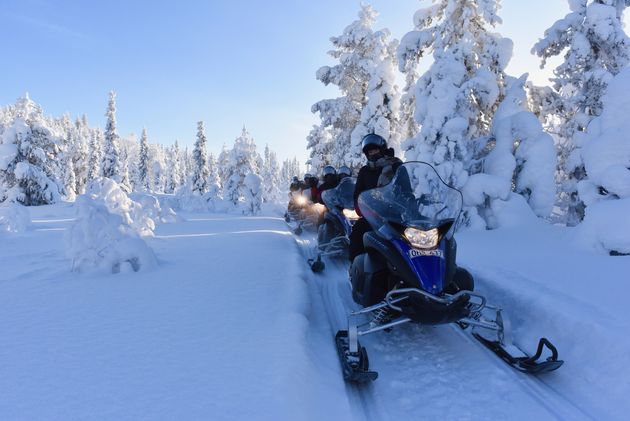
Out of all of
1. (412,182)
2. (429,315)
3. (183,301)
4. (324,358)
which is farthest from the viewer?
(183,301)

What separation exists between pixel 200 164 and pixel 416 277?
151 ft

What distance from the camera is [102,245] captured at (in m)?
6.77

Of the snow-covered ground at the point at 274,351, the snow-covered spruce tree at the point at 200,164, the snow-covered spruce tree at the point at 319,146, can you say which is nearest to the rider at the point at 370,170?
the snow-covered ground at the point at 274,351

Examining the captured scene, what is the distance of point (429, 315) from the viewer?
3.47 metres

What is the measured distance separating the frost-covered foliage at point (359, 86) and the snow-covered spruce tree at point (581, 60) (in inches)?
289

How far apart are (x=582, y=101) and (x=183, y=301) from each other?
44.4 ft

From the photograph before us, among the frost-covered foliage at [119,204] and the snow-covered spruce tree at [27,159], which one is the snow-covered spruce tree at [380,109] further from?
the snow-covered spruce tree at [27,159]

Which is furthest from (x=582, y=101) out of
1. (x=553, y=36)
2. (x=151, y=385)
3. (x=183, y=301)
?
(x=151, y=385)

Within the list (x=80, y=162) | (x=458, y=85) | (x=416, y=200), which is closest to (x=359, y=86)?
(x=458, y=85)

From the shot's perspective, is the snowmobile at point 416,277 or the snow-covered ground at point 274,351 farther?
the snowmobile at point 416,277

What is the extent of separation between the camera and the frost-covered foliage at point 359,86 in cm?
1898

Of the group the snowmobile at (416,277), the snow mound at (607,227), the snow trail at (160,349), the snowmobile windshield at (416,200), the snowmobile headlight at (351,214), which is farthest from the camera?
the snowmobile headlight at (351,214)

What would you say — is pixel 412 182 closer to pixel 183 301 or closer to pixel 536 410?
pixel 536 410

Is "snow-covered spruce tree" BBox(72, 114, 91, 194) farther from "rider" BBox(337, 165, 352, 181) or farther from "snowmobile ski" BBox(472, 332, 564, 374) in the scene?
"snowmobile ski" BBox(472, 332, 564, 374)
